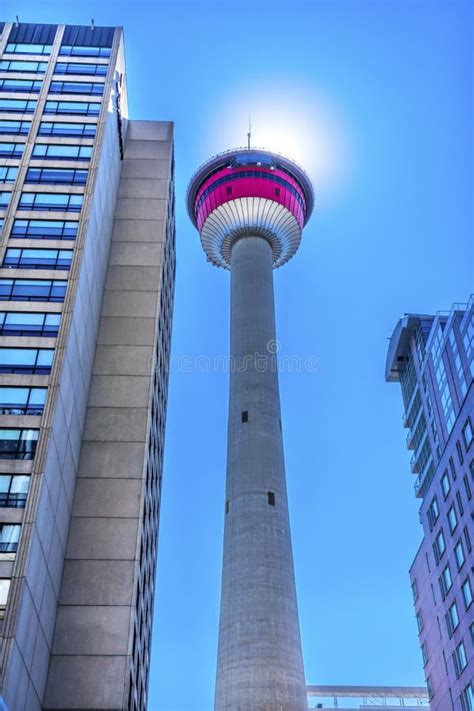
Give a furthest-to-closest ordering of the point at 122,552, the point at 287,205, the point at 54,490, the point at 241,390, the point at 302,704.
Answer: the point at 287,205, the point at 241,390, the point at 302,704, the point at 122,552, the point at 54,490

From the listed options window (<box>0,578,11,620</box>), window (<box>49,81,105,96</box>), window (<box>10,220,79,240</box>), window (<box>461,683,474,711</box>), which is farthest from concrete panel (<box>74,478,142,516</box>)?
window (<box>49,81,105,96</box>)

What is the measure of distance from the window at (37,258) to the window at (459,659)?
1406 inches

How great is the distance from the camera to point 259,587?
57031mm

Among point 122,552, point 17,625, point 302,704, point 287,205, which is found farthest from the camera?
point 287,205

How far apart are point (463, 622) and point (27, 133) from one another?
141 ft

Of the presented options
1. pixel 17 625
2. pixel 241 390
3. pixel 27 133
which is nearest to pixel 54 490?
pixel 17 625

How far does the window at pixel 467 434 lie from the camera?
5225 centimetres

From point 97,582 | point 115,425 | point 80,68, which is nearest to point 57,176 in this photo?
point 80,68

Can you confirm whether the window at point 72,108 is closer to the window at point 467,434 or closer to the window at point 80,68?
the window at point 80,68

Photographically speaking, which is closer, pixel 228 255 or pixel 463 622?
pixel 463 622

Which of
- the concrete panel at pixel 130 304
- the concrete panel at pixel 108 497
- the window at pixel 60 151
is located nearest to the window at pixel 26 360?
the concrete panel at pixel 108 497

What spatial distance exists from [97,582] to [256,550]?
23.0m

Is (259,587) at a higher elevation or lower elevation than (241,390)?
lower

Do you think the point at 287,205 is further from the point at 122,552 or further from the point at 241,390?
the point at 122,552
